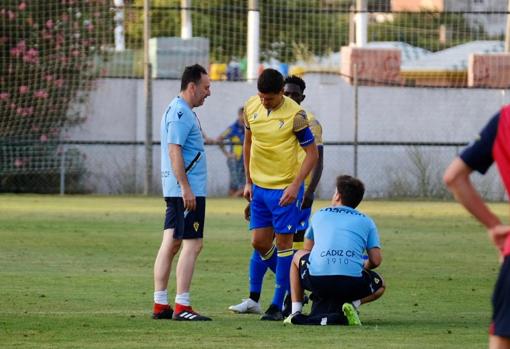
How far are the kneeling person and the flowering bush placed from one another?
19.0 meters

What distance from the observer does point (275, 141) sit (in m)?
10.6

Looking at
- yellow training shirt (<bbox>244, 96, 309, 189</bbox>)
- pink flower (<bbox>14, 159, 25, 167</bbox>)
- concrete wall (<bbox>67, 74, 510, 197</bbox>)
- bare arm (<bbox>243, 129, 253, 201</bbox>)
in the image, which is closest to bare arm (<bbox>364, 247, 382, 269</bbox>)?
yellow training shirt (<bbox>244, 96, 309, 189</bbox>)

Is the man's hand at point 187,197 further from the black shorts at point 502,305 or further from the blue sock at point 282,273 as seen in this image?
the black shorts at point 502,305

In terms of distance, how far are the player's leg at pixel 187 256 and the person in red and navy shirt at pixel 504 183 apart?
501 centimetres

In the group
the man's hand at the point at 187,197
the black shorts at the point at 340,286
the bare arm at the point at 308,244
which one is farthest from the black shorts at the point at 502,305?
the bare arm at the point at 308,244

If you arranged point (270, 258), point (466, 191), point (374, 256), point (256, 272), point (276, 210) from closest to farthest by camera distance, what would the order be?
point (466, 191) < point (374, 256) < point (276, 210) < point (270, 258) < point (256, 272)

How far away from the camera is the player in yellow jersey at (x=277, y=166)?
10508 millimetres

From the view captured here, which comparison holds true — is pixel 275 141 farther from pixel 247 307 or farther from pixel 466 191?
pixel 466 191

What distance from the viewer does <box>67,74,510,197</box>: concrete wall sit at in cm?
2928

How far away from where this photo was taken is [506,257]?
537 cm

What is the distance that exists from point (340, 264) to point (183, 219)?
4.23ft

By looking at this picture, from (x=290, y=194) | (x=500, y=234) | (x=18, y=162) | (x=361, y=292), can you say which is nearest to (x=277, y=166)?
(x=290, y=194)

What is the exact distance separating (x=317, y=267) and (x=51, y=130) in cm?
1994

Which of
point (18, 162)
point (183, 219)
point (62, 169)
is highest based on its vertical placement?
point (183, 219)
